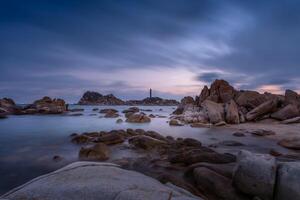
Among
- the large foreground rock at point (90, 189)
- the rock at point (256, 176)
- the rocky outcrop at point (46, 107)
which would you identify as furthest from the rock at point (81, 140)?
the rocky outcrop at point (46, 107)

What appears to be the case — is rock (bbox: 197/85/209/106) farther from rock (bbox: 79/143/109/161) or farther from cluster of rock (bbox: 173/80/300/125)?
rock (bbox: 79/143/109/161)

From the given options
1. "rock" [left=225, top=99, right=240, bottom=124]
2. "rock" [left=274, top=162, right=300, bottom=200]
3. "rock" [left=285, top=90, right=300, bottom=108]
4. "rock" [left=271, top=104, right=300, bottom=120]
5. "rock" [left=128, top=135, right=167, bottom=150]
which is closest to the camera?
"rock" [left=274, top=162, right=300, bottom=200]

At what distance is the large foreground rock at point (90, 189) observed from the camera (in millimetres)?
3171

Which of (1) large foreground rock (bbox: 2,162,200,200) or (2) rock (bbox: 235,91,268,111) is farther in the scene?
(2) rock (bbox: 235,91,268,111)

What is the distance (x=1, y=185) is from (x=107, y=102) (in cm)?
15536

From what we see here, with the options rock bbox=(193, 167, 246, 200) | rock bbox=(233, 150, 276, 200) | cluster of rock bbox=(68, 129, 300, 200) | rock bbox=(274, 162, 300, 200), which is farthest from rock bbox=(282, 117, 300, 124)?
rock bbox=(274, 162, 300, 200)

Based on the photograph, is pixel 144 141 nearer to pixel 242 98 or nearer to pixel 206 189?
pixel 206 189

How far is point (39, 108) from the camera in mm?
53969

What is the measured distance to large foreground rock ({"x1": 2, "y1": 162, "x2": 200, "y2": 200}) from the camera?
3.17 meters

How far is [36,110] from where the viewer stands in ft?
172

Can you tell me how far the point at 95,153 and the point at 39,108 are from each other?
4867cm

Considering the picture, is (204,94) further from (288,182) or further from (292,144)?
(288,182)

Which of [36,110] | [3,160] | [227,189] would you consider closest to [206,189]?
[227,189]

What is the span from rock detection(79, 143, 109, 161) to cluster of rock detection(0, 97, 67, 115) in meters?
42.7
